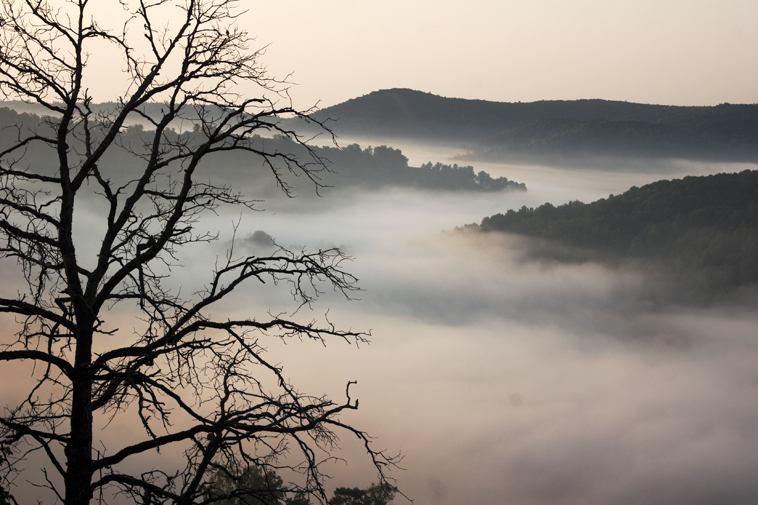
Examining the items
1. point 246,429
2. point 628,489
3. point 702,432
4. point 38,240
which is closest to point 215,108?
point 38,240

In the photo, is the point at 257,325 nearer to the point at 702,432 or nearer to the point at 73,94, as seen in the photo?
the point at 73,94

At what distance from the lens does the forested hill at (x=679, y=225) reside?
160750mm

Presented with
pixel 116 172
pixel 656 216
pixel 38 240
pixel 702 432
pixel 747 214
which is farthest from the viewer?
pixel 702 432

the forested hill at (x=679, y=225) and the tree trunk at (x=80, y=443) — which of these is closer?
the tree trunk at (x=80, y=443)

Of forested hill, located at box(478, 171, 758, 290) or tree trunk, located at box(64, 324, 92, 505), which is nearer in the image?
tree trunk, located at box(64, 324, 92, 505)

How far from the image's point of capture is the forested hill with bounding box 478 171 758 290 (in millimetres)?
160750

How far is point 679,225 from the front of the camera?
541 ft

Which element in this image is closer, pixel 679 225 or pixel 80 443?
pixel 80 443

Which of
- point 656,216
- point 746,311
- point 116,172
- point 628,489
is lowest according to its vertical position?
point 628,489

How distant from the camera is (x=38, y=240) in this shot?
211 inches

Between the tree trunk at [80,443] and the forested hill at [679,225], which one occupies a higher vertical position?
the tree trunk at [80,443]

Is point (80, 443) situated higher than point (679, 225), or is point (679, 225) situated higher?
point (80, 443)

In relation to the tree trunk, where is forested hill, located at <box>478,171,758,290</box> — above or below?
below

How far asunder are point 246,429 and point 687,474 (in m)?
217
